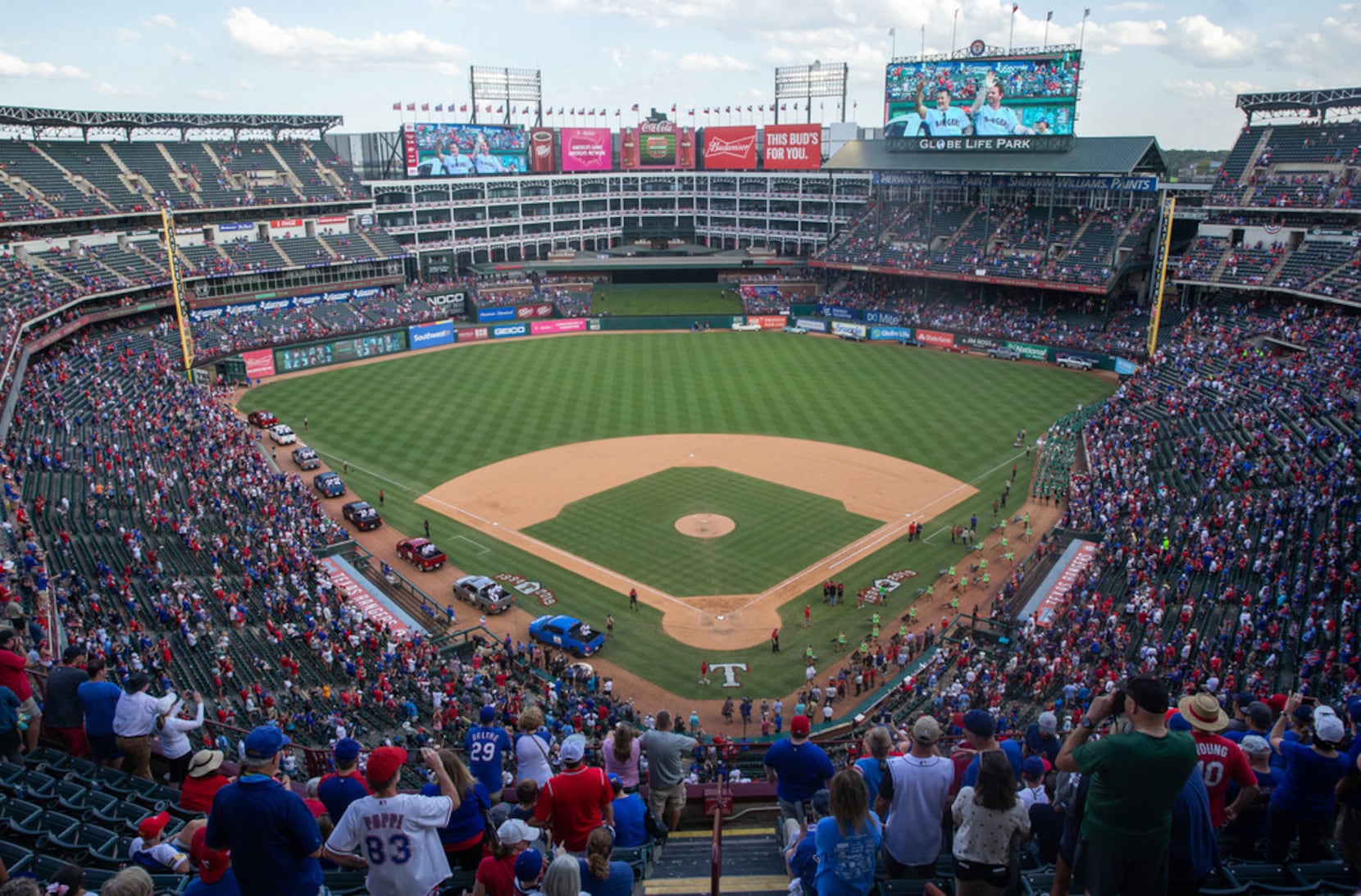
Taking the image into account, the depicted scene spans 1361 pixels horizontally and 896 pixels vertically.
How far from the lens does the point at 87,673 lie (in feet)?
34.4

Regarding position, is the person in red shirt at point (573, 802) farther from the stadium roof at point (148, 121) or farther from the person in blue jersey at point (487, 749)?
the stadium roof at point (148, 121)

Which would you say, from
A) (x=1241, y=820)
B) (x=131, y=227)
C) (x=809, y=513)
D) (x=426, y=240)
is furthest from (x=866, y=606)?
(x=426, y=240)

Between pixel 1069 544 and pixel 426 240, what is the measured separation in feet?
217

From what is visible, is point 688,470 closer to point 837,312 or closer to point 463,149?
point 837,312

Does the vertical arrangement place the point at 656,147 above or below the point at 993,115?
below

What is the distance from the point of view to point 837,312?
73.1 m

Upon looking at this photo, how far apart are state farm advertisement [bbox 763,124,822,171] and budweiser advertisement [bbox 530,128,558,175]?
20.6 m

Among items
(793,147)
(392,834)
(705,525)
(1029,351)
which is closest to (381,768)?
(392,834)

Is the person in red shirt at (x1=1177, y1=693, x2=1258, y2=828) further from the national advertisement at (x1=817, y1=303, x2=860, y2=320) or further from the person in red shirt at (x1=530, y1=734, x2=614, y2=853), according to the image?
the national advertisement at (x1=817, y1=303, x2=860, y2=320)

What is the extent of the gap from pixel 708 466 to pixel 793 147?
54778mm

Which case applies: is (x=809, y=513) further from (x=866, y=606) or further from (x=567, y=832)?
(x=567, y=832)

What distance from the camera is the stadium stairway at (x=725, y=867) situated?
8273mm

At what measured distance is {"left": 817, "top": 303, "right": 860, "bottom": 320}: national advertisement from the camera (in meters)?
72.4

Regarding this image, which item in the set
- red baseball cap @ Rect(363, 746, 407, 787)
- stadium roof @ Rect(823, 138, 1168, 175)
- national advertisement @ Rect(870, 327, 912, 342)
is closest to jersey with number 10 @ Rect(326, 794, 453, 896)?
red baseball cap @ Rect(363, 746, 407, 787)
